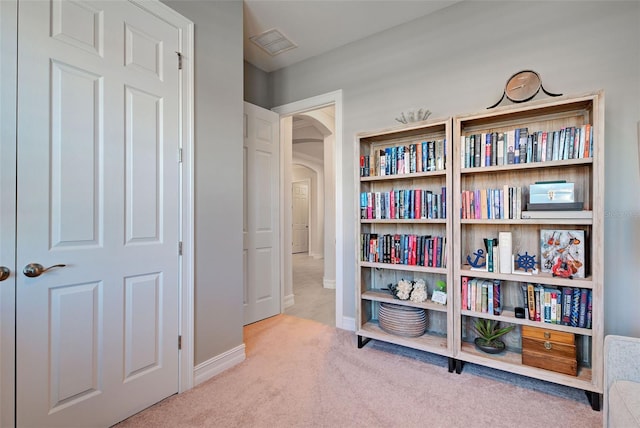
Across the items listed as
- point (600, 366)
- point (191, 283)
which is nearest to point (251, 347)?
point (191, 283)

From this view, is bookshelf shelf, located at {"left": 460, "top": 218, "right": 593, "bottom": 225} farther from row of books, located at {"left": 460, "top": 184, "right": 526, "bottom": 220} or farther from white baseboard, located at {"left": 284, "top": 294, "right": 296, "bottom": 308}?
white baseboard, located at {"left": 284, "top": 294, "right": 296, "bottom": 308}

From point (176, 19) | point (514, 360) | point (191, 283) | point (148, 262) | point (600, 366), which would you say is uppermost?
point (176, 19)

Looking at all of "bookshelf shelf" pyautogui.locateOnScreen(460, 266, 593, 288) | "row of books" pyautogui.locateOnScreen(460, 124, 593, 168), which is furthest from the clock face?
"bookshelf shelf" pyautogui.locateOnScreen(460, 266, 593, 288)

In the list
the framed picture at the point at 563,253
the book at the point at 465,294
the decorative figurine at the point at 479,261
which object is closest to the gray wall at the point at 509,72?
the framed picture at the point at 563,253

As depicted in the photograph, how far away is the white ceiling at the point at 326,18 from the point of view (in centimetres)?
239

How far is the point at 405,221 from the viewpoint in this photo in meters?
2.36

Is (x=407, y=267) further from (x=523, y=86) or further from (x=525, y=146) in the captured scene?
(x=523, y=86)

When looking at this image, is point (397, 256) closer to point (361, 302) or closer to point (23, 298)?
point (361, 302)

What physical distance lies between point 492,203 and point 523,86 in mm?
815

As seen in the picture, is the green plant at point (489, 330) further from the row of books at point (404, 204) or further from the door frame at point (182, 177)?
the door frame at point (182, 177)

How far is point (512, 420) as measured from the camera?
160 centimetres

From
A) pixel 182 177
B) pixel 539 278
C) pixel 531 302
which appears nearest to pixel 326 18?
pixel 182 177

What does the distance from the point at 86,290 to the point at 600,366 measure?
109 inches

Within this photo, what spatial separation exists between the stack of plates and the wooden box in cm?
68
